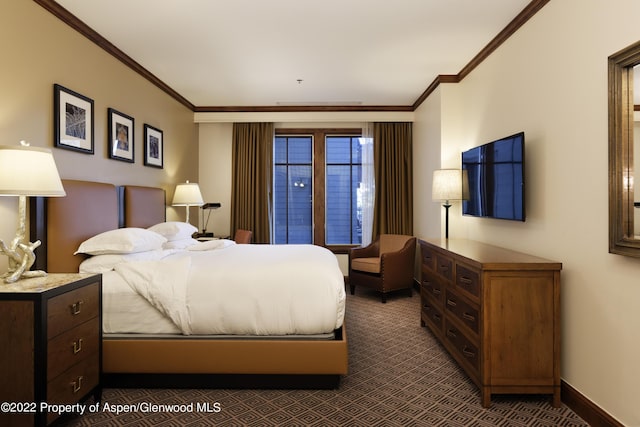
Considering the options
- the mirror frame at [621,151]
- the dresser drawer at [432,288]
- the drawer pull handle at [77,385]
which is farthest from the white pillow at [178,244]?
the mirror frame at [621,151]

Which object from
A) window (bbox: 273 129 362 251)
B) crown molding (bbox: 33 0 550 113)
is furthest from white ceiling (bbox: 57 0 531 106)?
window (bbox: 273 129 362 251)

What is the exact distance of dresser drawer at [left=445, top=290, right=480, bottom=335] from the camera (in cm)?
249

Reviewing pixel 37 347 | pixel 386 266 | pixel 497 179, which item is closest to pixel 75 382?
pixel 37 347

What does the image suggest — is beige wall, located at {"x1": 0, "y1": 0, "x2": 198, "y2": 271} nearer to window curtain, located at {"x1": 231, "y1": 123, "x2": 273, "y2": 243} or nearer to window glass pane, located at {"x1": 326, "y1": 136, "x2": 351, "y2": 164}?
window curtain, located at {"x1": 231, "y1": 123, "x2": 273, "y2": 243}

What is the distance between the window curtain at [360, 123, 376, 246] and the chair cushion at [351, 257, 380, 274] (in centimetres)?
84

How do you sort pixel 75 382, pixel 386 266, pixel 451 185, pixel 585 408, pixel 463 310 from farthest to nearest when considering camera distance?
pixel 386 266, pixel 451 185, pixel 463 310, pixel 585 408, pixel 75 382

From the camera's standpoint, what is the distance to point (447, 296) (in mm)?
3092

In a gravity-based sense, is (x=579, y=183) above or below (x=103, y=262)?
above

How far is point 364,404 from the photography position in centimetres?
242

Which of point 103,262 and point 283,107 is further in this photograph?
point 283,107

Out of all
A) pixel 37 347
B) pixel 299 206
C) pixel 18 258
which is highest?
pixel 299 206

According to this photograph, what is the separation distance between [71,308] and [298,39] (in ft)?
9.46

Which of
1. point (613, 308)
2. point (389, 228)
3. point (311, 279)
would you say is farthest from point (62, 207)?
point (389, 228)

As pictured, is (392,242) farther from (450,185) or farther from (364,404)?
(364,404)
